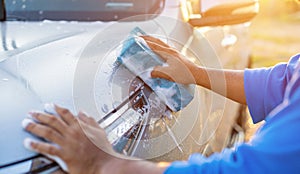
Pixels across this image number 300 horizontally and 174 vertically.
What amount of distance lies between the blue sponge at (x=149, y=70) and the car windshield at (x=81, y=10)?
0.73m

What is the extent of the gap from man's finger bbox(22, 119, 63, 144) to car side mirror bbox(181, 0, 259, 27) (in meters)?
1.43

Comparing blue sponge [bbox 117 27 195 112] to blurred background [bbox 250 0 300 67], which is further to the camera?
blurred background [bbox 250 0 300 67]

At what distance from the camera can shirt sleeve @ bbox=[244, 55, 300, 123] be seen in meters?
2.04

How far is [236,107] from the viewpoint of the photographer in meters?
3.79

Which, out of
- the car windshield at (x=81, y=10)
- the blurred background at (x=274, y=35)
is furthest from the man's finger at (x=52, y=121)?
the blurred background at (x=274, y=35)

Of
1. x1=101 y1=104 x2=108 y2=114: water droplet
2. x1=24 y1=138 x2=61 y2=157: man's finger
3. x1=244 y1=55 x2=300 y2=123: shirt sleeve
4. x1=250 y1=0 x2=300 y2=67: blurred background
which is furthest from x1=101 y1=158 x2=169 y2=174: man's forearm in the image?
x1=250 y1=0 x2=300 y2=67: blurred background

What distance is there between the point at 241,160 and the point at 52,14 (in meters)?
1.68

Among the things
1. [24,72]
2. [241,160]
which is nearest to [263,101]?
[241,160]

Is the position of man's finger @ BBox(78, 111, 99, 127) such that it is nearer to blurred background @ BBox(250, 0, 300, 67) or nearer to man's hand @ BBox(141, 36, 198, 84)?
man's hand @ BBox(141, 36, 198, 84)

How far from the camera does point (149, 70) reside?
6.49 feet

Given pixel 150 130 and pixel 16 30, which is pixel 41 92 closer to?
pixel 150 130

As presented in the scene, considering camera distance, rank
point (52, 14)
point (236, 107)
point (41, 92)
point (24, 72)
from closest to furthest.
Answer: point (41, 92)
point (24, 72)
point (52, 14)
point (236, 107)

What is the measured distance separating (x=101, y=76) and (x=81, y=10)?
0.92m

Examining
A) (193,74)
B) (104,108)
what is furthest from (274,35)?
(104,108)
